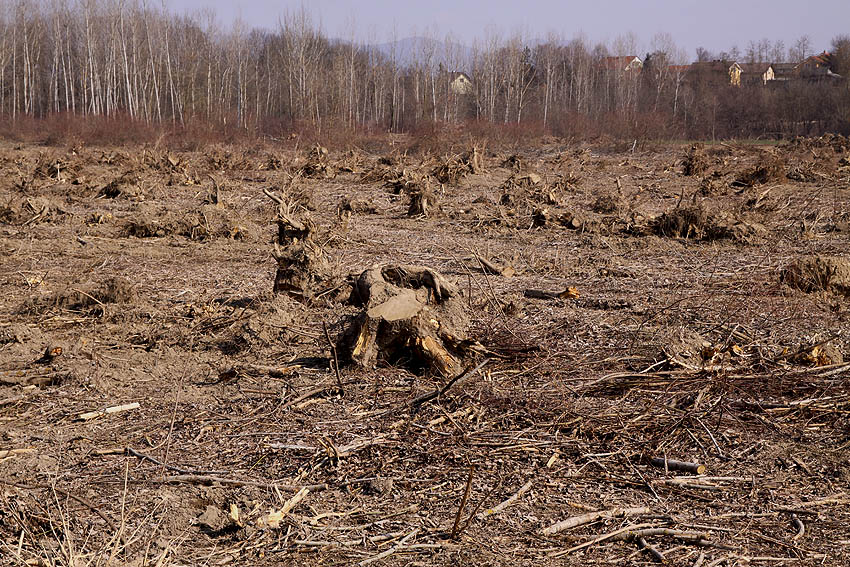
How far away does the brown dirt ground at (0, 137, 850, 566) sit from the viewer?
318cm

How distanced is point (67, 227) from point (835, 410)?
10.7 meters

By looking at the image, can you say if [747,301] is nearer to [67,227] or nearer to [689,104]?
[67,227]

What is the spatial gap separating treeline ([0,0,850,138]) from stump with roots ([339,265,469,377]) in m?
30.4

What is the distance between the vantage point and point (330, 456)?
Result: 388cm

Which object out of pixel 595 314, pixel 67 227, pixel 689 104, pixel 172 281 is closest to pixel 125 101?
pixel 689 104

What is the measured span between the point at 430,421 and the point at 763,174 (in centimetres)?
1393

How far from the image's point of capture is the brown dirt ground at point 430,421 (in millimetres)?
3176

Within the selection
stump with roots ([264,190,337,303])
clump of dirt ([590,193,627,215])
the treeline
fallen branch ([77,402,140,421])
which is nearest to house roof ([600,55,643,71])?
the treeline

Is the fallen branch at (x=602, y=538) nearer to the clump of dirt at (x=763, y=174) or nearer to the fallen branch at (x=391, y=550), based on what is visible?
the fallen branch at (x=391, y=550)

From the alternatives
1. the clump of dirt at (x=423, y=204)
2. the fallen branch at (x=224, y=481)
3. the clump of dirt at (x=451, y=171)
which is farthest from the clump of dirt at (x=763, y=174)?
the fallen branch at (x=224, y=481)

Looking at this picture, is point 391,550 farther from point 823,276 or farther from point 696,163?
point 696,163

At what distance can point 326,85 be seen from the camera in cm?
4381

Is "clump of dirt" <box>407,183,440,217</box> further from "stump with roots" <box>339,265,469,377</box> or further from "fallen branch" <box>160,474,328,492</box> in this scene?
"fallen branch" <box>160,474,328,492</box>

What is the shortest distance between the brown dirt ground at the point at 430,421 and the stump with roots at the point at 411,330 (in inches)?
5.3
